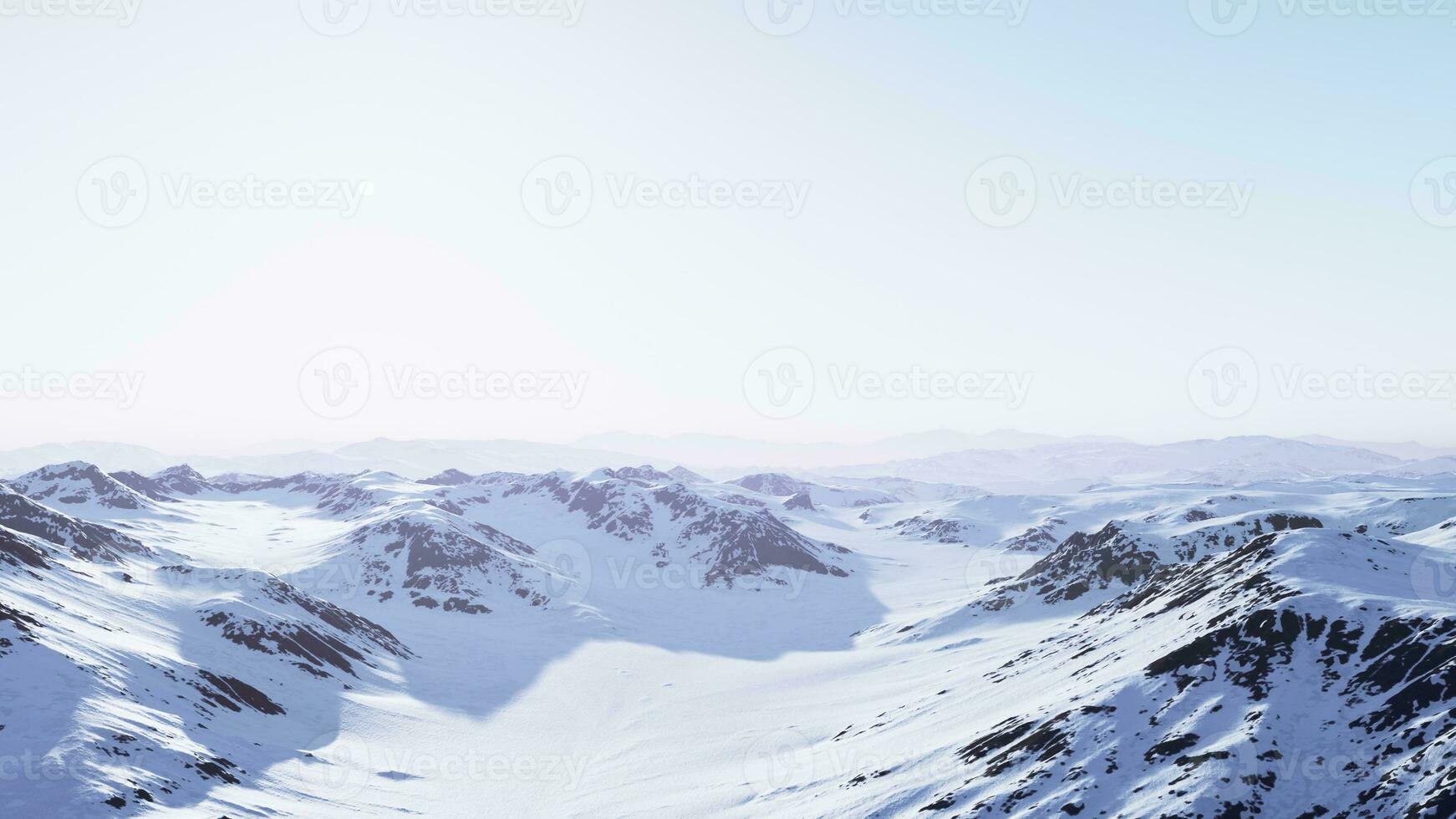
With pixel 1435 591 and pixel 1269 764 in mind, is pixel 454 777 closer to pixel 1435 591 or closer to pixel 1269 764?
pixel 1269 764

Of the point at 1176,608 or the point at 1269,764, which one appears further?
the point at 1176,608

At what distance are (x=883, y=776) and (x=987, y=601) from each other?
107436mm

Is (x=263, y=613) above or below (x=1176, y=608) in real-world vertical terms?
below

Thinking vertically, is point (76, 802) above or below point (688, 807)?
above

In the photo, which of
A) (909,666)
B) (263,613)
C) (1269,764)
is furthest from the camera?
(909,666)

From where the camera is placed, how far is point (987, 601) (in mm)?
161500

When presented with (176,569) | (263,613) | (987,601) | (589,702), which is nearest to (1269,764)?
(589,702)

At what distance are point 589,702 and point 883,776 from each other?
260ft

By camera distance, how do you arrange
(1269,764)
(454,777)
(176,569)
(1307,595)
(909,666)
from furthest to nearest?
(176,569), (909,666), (454,777), (1307,595), (1269,764)

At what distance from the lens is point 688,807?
7350 cm

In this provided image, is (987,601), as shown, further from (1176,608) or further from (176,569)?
(176,569)

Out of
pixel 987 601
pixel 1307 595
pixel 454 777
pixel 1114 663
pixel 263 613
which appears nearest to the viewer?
pixel 1307 595

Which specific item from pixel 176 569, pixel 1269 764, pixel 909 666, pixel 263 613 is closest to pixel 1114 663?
pixel 1269 764

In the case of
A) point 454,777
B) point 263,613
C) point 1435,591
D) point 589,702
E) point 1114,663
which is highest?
point 1435,591
